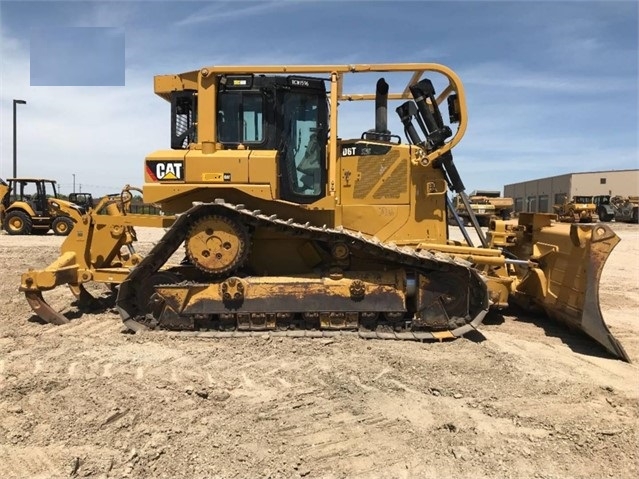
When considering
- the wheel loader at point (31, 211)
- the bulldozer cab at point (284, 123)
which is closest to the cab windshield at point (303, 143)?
the bulldozer cab at point (284, 123)

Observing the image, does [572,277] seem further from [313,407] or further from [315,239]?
[313,407]

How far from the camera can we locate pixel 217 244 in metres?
5.94

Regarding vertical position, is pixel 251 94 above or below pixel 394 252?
above

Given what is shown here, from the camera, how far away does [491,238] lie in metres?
7.98

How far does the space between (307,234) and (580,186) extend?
2422 inches

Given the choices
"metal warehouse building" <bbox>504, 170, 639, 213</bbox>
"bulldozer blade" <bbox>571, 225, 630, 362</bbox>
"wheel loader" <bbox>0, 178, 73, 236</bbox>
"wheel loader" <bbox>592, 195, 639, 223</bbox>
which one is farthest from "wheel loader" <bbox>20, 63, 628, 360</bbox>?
"metal warehouse building" <bbox>504, 170, 639, 213</bbox>

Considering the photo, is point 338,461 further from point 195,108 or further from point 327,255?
point 195,108

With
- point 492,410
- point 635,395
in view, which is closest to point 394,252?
point 492,410

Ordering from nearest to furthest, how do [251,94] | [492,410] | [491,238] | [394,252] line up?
1. [492,410]
2. [394,252]
3. [251,94]
4. [491,238]

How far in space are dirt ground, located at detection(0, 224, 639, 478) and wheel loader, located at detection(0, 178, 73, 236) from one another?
17328 mm

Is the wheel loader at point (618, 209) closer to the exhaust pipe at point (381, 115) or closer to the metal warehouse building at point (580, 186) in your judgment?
the metal warehouse building at point (580, 186)

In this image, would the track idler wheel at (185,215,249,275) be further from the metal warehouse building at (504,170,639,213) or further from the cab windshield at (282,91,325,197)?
the metal warehouse building at (504,170,639,213)

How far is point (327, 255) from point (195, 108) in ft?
8.15

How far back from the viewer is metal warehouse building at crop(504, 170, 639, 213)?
5672 centimetres
